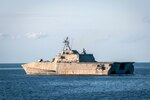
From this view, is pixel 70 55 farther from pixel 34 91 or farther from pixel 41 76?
pixel 34 91

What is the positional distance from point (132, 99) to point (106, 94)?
245 inches

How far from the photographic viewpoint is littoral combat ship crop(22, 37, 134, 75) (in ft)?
306

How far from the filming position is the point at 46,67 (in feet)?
326

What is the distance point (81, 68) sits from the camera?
9475 cm

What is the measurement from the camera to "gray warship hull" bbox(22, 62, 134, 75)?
92.9m

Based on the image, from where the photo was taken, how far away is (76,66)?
311 ft

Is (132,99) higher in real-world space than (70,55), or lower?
lower

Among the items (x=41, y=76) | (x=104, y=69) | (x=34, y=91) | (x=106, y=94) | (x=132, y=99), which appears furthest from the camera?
(x=41, y=76)

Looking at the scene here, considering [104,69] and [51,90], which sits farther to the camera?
[104,69]

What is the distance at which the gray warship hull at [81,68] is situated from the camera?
92938 mm

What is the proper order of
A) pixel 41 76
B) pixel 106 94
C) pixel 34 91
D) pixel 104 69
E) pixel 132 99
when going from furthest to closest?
pixel 41 76
pixel 104 69
pixel 34 91
pixel 106 94
pixel 132 99

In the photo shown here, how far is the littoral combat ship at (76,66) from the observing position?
306 ft

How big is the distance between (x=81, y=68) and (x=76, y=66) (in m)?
0.92

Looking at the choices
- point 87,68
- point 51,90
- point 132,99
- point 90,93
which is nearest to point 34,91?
point 51,90
